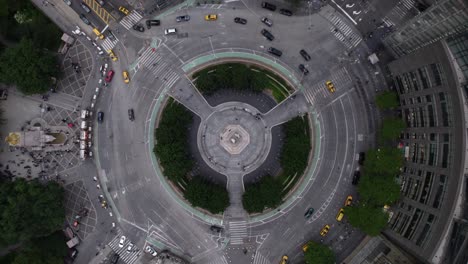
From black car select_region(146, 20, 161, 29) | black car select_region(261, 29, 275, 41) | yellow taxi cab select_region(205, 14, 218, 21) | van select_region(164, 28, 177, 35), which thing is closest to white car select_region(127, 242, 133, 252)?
van select_region(164, 28, 177, 35)

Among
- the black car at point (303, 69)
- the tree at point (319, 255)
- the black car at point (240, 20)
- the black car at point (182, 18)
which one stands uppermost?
the black car at point (240, 20)

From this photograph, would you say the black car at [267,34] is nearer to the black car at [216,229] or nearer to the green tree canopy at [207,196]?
the green tree canopy at [207,196]

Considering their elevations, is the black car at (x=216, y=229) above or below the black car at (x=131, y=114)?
below

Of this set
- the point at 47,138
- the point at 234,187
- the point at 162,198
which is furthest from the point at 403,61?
the point at 47,138

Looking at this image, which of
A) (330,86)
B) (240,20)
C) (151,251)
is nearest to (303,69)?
(330,86)

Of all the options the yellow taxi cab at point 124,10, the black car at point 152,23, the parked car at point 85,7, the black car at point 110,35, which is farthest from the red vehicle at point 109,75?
the parked car at point 85,7

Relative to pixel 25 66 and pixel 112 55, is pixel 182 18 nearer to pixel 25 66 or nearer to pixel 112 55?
pixel 112 55
